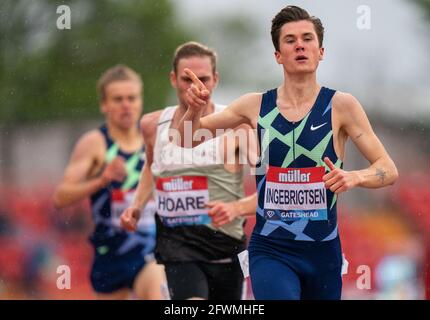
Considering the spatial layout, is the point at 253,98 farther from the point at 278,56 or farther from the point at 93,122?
the point at 93,122

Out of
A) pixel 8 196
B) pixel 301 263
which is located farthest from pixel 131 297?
pixel 8 196

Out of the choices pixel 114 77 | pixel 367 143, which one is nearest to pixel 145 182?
pixel 114 77

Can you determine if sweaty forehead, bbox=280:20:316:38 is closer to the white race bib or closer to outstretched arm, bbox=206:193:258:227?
the white race bib

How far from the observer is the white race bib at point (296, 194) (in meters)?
5.91

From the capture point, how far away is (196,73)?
7090mm

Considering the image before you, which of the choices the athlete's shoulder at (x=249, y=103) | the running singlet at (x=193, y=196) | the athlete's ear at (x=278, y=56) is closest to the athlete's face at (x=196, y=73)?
the running singlet at (x=193, y=196)

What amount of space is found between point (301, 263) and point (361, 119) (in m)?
0.80

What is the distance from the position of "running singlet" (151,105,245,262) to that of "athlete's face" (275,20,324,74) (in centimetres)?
130

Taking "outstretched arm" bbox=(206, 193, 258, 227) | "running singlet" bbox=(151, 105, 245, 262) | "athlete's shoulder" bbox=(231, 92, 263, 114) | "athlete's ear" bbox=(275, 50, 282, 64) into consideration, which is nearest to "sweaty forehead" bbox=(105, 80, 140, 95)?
"running singlet" bbox=(151, 105, 245, 262)

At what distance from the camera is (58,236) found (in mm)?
13570

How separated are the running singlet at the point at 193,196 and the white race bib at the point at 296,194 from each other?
120cm

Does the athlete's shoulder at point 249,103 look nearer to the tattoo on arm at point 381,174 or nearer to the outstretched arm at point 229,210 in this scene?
the tattoo on arm at point 381,174

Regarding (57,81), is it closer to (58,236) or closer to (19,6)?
(19,6)

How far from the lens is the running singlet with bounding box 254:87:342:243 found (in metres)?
5.86
